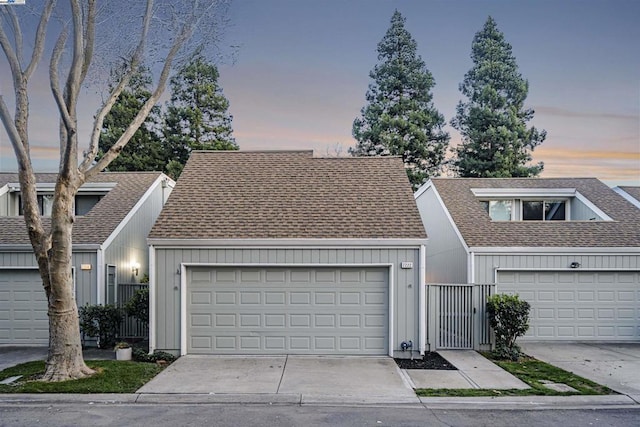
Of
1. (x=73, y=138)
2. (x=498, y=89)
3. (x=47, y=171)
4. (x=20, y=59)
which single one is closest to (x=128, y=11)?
(x=20, y=59)

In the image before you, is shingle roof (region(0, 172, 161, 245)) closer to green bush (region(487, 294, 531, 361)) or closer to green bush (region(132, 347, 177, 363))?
green bush (region(132, 347, 177, 363))

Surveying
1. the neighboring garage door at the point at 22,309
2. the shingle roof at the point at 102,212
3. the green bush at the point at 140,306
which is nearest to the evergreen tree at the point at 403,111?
the shingle roof at the point at 102,212

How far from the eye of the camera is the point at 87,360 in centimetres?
1035

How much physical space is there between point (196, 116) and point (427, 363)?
22.7 meters

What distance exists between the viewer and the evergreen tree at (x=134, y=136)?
27.3m

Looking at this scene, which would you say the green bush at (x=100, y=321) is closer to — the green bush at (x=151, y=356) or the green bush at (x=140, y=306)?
the green bush at (x=140, y=306)

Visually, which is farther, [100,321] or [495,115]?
[495,115]

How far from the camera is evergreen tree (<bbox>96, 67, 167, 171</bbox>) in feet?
89.7

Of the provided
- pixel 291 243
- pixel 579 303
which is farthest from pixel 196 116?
pixel 579 303

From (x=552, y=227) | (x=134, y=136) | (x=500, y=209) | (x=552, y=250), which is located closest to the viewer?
(x=552, y=250)

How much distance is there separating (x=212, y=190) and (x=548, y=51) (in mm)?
13804

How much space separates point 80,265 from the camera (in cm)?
1207

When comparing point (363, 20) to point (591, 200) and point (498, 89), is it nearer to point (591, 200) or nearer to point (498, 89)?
point (591, 200)

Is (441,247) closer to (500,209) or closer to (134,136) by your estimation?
(500,209)
